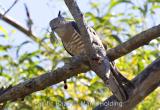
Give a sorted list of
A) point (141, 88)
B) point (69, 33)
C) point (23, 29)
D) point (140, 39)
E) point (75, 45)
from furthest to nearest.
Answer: point (23, 29) < point (69, 33) < point (75, 45) < point (141, 88) < point (140, 39)

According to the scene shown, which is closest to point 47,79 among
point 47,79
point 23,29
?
point 47,79

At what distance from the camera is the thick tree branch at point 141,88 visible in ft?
9.18

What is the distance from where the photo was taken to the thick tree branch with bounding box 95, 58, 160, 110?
9.18ft

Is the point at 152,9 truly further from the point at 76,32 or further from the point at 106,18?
the point at 76,32

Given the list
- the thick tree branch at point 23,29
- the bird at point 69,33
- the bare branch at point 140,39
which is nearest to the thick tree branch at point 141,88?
the bare branch at point 140,39

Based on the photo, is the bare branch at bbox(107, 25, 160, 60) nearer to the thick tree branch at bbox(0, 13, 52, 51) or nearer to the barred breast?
the barred breast

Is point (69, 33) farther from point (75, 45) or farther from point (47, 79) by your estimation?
point (47, 79)

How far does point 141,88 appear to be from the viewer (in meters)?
2.83

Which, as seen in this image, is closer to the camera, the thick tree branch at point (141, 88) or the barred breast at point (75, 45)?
the thick tree branch at point (141, 88)

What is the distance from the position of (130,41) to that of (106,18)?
1647mm

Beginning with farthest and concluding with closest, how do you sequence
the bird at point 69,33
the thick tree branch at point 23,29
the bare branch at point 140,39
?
the thick tree branch at point 23,29 → the bird at point 69,33 → the bare branch at point 140,39

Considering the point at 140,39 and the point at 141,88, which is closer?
the point at 140,39

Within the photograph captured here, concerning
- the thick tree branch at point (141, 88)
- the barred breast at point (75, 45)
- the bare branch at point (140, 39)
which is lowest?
the barred breast at point (75, 45)

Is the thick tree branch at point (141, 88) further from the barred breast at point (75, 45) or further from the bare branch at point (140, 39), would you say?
the barred breast at point (75, 45)
